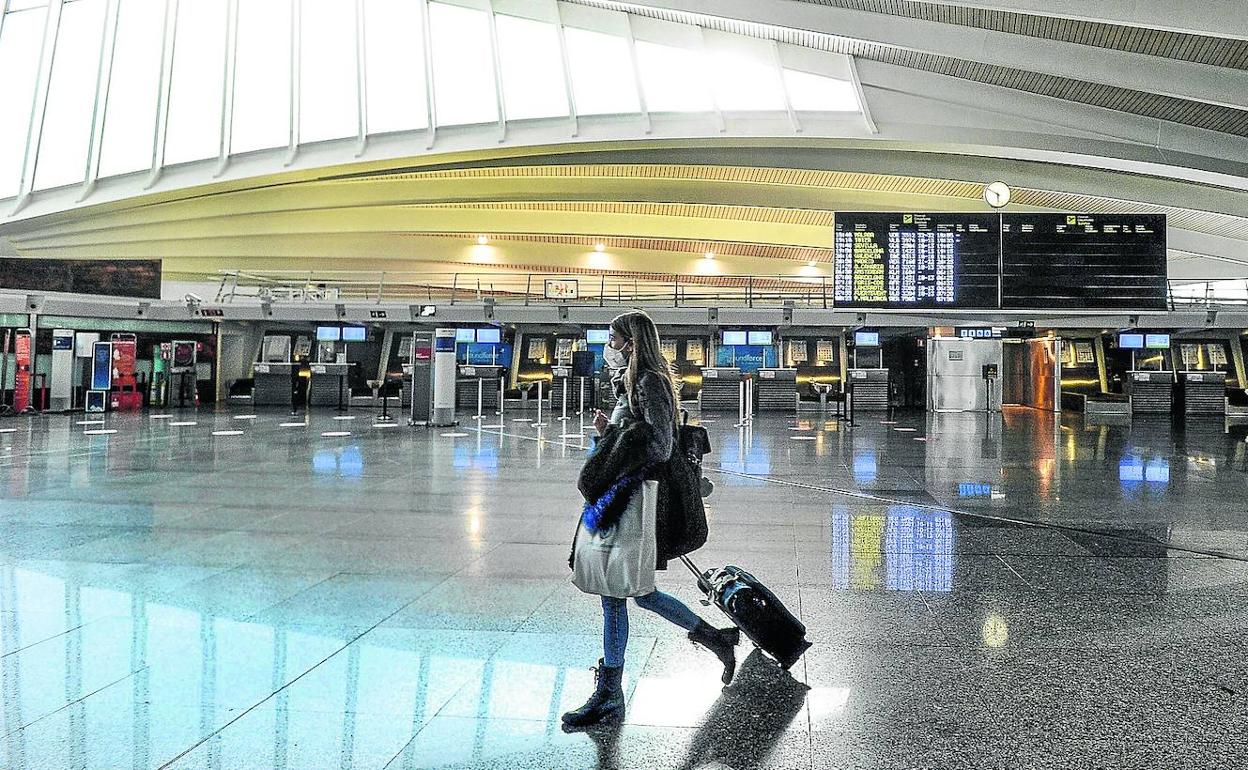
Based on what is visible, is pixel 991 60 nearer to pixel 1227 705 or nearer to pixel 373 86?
pixel 1227 705

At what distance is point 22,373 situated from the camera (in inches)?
838

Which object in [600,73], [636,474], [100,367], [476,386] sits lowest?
[636,474]

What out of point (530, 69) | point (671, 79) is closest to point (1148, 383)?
point (671, 79)

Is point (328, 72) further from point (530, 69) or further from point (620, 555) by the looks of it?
point (620, 555)

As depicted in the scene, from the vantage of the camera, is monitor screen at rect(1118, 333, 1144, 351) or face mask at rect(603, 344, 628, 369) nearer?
face mask at rect(603, 344, 628, 369)

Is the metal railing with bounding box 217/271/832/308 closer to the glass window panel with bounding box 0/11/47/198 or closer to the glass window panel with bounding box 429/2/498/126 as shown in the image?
the glass window panel with bounding box 429/2/498/126

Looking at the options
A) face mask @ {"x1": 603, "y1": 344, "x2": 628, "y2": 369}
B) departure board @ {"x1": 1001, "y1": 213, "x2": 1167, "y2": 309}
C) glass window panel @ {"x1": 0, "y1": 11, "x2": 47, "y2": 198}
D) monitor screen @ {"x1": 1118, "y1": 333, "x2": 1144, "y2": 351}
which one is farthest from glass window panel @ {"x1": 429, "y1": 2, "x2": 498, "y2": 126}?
face mask @ {"x1": 603, "y1": 344, "x2": 628, "y2": 369}

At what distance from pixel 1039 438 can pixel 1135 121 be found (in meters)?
7.56

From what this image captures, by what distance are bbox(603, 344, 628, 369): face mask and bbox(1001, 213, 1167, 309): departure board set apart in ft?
43.4

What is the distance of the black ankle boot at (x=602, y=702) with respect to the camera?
2984 mm

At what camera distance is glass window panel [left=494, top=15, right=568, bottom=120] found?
23375 mm

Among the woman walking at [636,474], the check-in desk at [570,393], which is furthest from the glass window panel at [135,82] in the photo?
the woman walking at [636,474]

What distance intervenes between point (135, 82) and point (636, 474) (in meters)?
28.8

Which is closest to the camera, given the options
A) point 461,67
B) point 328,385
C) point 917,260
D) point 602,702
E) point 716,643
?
point 602,702
